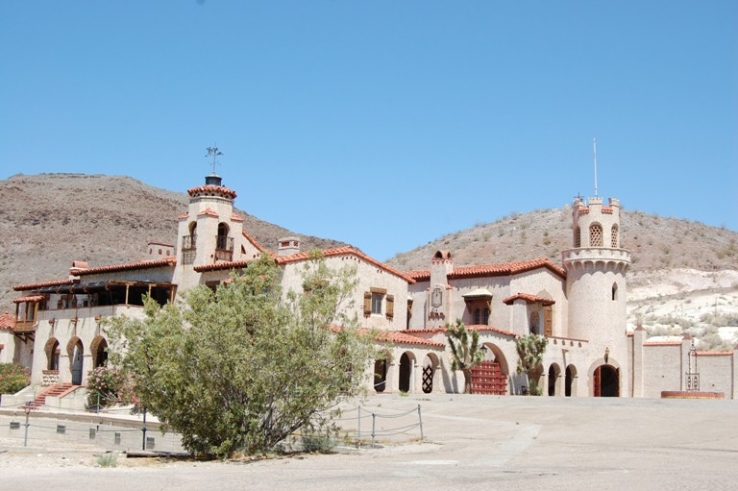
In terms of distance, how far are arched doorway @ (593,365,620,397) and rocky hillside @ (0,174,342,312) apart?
5482 centimetres

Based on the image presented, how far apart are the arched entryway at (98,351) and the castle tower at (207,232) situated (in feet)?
15.1

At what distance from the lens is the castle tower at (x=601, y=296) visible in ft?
163

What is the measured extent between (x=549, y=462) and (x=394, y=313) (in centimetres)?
2737

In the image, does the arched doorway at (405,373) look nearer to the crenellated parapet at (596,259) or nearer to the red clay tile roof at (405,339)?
the red clay tile roof at (405,339)

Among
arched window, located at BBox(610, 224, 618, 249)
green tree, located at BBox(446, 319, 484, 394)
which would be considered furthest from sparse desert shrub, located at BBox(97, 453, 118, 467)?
→ arched window, located at BBox(610, 224, 618, 249)

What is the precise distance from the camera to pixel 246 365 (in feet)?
76.8

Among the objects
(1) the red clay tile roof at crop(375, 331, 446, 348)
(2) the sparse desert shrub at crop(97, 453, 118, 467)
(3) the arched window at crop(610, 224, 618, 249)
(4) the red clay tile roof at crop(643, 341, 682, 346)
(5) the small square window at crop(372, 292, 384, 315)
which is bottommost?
(2) the sparse desert shrub at crop(97, 453, 118, 467)

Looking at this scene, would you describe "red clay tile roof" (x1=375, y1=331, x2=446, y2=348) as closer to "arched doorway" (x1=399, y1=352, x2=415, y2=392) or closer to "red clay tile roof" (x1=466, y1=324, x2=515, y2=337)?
"arched doorway" (x1=399, y1=352, x2=415, y2=392)

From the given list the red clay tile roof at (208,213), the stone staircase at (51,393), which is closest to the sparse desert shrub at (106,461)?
the stone staircase at (51,393)

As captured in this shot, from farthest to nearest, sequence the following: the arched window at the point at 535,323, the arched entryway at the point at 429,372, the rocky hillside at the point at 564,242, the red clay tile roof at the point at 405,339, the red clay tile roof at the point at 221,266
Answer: the rocky hillside at the point at 564,242, the arched window at the point at 535,323, the arched entryway at the point at 429,372, the red clay tile roof at the point at 221,266, the red clay tile roof at the point at 405,339

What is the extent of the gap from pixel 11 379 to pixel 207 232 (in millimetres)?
12739

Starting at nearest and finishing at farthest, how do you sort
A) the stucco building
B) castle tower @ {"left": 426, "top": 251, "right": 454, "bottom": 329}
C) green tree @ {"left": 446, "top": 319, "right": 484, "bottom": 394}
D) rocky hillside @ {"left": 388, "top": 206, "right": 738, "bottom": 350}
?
1. green tree @ {"left": 446, "top": 319, "right": 484, "bottom": 394}
2. the stucco building
3. castle tower @ {"left": 426, "top": 251, "right": 454, "bottom": 329}
4. rocky hillside @ {"left": 388, "top": 206, "right": 738, "bottom": 350}

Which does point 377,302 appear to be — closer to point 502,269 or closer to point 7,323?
point 502,269

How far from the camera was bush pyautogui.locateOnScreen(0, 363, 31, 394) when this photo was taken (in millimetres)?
48188
